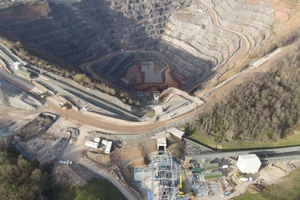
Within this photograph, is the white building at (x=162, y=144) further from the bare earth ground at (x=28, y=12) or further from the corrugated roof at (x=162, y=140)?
the bare earth ground at (x=28, y=12)

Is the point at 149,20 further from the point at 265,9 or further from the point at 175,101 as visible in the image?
the point at 175,101

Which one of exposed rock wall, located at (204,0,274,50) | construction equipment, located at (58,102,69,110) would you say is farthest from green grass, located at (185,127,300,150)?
exposed rock wall, located at (204,0,274,50)

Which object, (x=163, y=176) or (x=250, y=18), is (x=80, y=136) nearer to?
(x=163, y=176)

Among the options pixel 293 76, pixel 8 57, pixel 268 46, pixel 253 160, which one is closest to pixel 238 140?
pixel 253 160

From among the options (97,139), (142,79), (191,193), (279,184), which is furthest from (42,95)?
(279,184)

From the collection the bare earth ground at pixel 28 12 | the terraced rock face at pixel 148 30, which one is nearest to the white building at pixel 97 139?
the terraced rock face at pixel 148 30

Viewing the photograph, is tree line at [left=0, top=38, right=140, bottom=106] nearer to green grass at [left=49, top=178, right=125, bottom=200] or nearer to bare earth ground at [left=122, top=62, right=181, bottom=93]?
bare earth ground at [left=122, top=62, right=181, bottom=93]
